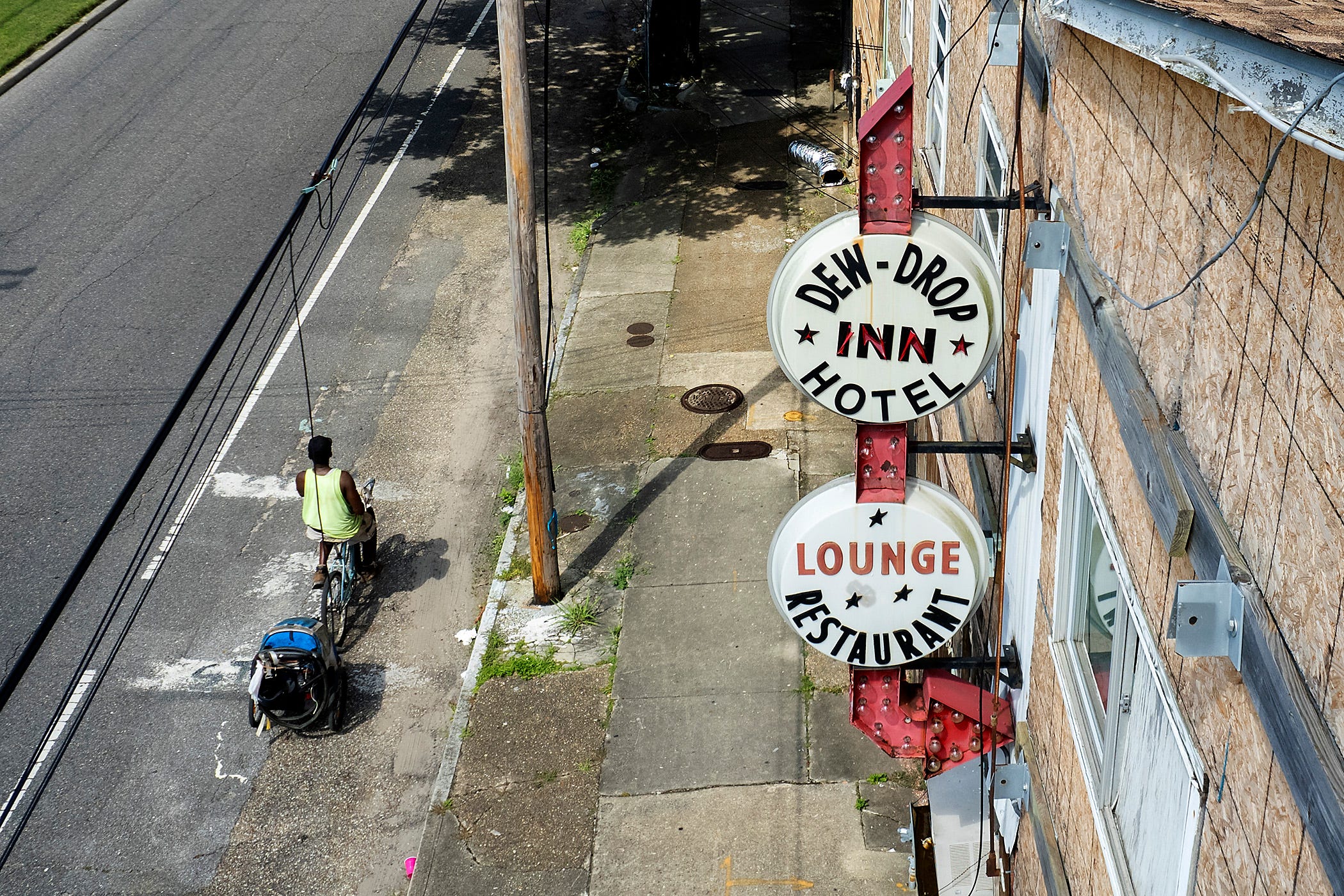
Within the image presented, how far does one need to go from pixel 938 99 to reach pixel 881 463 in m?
5.82

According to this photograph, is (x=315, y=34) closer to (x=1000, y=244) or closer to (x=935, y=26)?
(x=935, y=26)

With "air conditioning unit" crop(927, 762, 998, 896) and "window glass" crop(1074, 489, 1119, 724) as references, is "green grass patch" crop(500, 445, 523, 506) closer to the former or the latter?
"air conditioning unit" crop(927, 762, 998, 896)

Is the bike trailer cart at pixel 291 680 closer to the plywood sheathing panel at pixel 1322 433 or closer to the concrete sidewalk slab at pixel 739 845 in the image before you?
the concrete sidewalk slab at pixel 739 845

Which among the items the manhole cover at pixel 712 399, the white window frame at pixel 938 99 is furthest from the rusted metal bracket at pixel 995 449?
the manhole cover at pixel 712 399

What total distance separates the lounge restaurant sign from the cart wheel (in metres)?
5.34

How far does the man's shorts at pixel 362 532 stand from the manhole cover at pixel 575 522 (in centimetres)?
181

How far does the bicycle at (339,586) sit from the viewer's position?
10.6 meters

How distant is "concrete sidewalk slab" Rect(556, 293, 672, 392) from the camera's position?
14.1 m

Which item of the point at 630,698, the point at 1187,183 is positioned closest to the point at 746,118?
the point at 630,698

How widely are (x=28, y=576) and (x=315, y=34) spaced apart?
15299mm

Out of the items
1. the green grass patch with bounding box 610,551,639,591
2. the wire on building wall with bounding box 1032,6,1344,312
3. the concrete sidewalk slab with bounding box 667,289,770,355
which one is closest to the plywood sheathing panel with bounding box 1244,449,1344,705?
the wire on building wall with bounding box 1032,6,1344,312

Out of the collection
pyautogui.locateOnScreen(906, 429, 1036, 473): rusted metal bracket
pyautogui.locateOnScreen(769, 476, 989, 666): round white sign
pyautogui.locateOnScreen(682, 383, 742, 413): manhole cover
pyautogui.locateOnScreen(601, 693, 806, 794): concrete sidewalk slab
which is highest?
pyautogui.locateOnScreen(906, 429, 1036, 473): rusted metal bracket

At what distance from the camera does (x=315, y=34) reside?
2328 cm

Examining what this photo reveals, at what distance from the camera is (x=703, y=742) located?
9195mm
